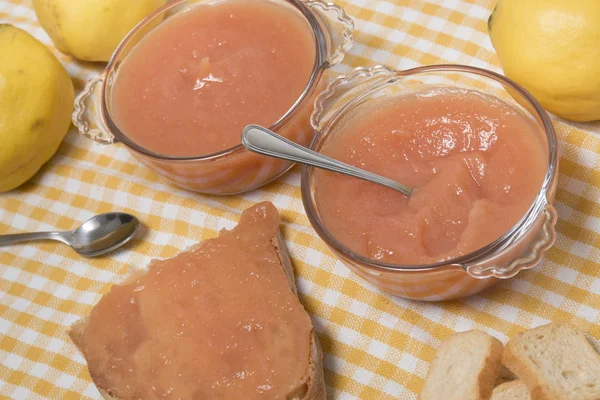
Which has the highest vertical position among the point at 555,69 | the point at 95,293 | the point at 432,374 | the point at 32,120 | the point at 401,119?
the point at 555,69

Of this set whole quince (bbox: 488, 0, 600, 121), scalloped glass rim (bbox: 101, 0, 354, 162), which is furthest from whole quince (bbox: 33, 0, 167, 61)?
whole quince (bbox: 488, 0, 600, 121)

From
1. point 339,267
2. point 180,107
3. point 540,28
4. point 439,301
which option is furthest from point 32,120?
point 540,28

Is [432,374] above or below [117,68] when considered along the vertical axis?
below

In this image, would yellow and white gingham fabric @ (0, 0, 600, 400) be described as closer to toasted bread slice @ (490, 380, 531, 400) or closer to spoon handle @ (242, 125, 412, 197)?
toasted bread slice @ (490, 380, 531, 400)

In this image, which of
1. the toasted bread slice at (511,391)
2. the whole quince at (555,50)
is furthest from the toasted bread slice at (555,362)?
the whole quince at (555,50)

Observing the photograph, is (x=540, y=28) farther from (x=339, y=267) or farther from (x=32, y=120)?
(x=32, y=120)

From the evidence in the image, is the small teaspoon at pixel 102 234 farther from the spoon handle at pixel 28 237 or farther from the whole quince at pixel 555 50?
the whole quince at pixel 555 50
